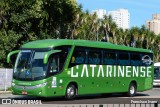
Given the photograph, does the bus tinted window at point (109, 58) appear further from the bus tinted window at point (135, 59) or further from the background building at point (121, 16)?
the background building at point (121, 16)

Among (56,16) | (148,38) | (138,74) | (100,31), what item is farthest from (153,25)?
(138,74)

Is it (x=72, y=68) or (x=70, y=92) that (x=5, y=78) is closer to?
(x=70, y=92)

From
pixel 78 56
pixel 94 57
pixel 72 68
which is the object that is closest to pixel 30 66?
pixel 72 68

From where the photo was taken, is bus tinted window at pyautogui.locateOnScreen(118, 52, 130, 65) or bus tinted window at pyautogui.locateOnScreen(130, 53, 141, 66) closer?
bus tinted window at pyautogui.locateOnScreen(118, 52, 130, 65)

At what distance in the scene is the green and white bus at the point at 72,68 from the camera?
2012 centimetres

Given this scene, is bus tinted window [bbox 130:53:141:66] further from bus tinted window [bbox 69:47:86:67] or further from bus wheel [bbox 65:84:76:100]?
bus wheel [bbox 65:84:76:100]

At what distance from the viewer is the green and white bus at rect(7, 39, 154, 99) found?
66.0 ft

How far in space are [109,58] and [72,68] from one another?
3.55 meters

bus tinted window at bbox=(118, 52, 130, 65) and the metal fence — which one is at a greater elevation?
bus tinted window at bbox=(118, 52, 130, 65)

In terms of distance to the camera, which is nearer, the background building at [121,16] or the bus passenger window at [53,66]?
the bus passenger window at [53,66]

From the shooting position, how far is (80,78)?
22172 millimetres

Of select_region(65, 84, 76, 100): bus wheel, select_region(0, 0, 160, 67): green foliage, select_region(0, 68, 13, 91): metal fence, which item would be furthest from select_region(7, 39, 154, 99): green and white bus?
select_region(0, 0, 160, 67): green foliage

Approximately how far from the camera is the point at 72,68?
21.5 m

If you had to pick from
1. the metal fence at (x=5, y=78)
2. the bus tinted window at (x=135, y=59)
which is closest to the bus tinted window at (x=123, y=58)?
the bus tinted window at (x=135, y=59)
